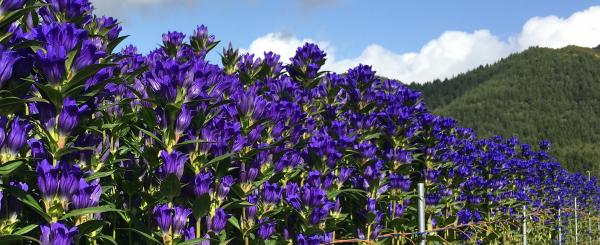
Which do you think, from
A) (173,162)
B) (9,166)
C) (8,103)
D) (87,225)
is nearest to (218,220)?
(173,162)

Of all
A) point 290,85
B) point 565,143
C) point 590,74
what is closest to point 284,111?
point 290,85

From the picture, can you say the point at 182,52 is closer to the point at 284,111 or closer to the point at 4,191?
the point at 284,111

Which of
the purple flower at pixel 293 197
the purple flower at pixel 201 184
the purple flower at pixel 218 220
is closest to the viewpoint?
the purple flower at pixel 201 184

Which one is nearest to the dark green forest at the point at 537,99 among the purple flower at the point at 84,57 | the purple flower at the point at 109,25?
the purple flower at the point at 109,25

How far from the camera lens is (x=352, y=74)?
20.9 ft

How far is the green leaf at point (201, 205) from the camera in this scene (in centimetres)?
320

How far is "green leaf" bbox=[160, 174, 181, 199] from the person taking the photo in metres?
2.98

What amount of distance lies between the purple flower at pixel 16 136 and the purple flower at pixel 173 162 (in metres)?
0.69

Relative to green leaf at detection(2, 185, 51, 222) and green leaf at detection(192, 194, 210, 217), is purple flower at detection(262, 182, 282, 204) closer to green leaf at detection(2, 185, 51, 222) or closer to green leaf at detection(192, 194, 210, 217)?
green leaf at detection(192, 194, 210, 217)

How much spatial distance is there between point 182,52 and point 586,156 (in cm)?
10070

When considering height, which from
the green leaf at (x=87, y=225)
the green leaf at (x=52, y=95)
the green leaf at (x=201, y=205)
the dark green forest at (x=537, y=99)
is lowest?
the green leaf at (x=87, y=225)

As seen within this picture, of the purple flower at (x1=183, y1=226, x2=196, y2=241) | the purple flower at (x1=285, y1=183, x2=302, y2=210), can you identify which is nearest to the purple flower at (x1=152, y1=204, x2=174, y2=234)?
the purple flower at (x1=183, y1=226, x2=196, y2=241)

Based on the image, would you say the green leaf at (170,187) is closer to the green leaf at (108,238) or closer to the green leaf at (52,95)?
the green leaf at (108,238)

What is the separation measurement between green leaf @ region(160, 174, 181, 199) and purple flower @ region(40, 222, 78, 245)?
0.64 metres
